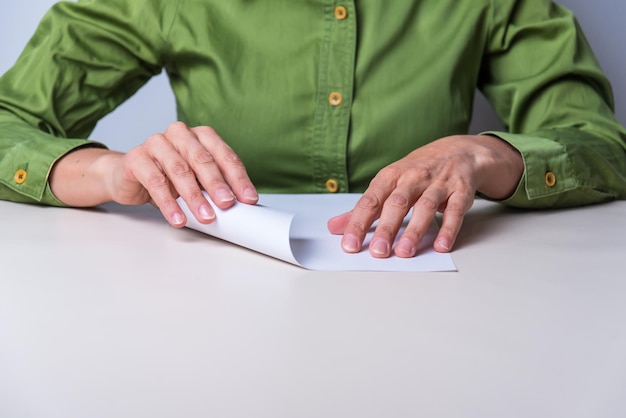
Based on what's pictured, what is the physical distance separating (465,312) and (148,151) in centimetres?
50

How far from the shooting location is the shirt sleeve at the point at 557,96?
48.9 inches

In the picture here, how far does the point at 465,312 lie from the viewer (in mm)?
758

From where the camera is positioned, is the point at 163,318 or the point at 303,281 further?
the point at 303,281

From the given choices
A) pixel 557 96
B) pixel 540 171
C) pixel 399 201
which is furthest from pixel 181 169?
pixel 557 96

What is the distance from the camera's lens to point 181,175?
1.02 metres

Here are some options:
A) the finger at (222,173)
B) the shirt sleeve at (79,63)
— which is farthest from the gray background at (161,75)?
the finger at (222,173)

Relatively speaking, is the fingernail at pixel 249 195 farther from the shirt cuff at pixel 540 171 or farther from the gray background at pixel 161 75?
the gray background at pixel 161 75

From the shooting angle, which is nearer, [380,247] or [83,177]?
[380,247]

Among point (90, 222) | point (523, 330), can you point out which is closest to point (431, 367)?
point (523, 330)

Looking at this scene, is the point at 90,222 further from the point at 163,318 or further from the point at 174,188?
the point at 163,318

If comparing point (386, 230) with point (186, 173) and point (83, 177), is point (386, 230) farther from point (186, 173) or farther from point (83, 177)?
point (83, 177)

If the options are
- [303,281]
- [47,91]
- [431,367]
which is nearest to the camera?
[431,367]

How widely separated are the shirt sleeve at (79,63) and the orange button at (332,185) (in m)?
0.39

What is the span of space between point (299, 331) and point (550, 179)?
628mm
